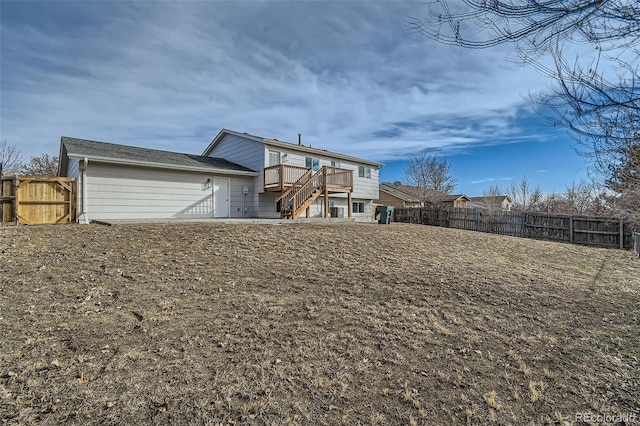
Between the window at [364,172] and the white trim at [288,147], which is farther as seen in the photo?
the window at [364,172]

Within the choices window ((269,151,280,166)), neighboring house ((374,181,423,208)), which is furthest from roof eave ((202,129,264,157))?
neighboring house ((374,181,423,208))

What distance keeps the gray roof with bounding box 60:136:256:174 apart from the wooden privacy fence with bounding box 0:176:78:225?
121cm

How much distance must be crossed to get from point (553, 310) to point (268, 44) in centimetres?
1141

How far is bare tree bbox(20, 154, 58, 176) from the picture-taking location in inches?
989

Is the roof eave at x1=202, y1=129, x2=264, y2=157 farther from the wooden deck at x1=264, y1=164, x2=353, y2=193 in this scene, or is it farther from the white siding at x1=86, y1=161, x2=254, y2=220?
the white siding at x1=86, y1=161, x2=254, y2=220

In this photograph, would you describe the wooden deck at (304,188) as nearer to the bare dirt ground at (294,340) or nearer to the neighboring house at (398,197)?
the bare dirt ground at (294,340)

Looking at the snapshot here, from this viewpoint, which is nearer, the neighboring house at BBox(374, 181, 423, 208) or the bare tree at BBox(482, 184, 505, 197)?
the neighboring house at BBox(374, 181, 423, 208)

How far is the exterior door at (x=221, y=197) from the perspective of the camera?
1426 cm

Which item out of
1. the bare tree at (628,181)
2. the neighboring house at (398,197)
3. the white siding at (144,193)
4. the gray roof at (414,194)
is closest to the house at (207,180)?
the white siding at (144,193)

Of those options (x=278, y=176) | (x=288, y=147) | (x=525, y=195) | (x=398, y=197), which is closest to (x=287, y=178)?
(x=278, y=176)

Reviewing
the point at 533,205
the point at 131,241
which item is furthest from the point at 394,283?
the point at 533,205

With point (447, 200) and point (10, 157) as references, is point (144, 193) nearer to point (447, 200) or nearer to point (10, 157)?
point (10, 157)

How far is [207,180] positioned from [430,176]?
81.5 feet

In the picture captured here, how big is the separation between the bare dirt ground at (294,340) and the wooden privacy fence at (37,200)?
11.4 feet
